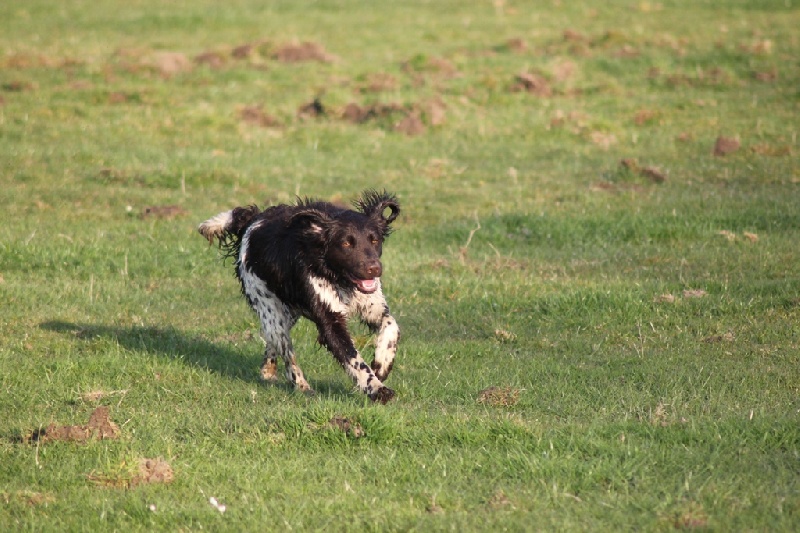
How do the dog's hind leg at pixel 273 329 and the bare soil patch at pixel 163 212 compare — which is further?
the bare soil patch at pixel 163 212

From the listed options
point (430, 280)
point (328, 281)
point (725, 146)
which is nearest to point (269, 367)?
point (328, 281)

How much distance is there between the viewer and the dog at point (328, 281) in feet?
28.9

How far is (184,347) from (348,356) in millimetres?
2583

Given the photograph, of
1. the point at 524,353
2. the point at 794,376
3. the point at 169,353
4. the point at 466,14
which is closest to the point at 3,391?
the point at 169,353

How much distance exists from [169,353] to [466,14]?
25.7 m

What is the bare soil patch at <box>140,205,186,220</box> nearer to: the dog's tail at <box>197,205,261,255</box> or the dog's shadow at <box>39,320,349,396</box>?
the dog's shadow at <box>39,320,349,396</box>

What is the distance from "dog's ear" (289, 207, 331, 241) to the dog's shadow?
1416 millimetres

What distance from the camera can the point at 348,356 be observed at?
343 inches

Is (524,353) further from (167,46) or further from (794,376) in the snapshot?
(167,46)

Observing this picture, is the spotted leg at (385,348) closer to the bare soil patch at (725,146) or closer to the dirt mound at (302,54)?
the bare soil patch at (725,146)

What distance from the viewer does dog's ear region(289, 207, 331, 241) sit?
8.95m

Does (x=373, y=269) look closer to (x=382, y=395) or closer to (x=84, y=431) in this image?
(x=382, y=395)

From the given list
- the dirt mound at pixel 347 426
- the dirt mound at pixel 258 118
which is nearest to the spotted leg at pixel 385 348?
the dirt mound at pixel 347 426

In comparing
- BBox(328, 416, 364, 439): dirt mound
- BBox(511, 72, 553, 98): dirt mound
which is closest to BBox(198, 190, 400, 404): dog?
BBox(328, 416, 364, 439): dirt mound
